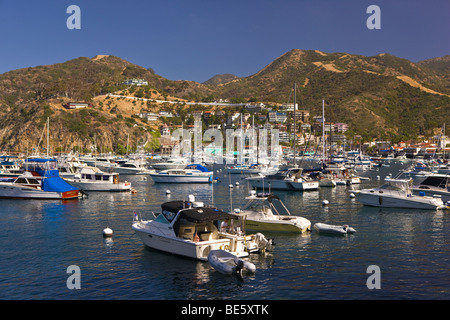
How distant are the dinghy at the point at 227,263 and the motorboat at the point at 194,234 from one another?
97 centimetres

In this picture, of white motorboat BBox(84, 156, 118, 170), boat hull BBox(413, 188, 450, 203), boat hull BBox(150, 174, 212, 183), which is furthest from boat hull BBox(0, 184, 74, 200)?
white motorboat BBox(84, 156, 118, 170)

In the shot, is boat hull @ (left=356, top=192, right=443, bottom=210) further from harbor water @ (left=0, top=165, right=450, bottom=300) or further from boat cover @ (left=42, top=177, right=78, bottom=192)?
boat cover @ (left=42, top=177, right=78, bottom=192)

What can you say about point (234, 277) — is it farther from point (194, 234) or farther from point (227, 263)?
point (194, 234)

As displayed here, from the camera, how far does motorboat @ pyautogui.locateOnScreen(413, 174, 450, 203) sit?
1871 inches

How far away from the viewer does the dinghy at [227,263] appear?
2234 cm

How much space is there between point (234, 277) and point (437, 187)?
37.7m

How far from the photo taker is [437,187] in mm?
48875

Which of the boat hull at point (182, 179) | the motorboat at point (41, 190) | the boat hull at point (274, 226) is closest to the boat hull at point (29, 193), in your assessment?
the motorboat at point (41, 190)

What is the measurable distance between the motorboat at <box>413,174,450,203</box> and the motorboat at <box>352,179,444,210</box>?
4.02 m

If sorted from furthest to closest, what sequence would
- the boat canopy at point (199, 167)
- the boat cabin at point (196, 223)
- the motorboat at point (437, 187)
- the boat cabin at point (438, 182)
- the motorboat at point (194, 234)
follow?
1. the boat canopy at point (199, 167)
2. the boat cabin at point (438, 182)
3. the motorboat at point (437, 187)
4. the boat cabin at point (196, 223)
5. the motorboat at point (194, 234)

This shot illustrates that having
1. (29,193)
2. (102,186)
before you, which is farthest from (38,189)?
(102,186)

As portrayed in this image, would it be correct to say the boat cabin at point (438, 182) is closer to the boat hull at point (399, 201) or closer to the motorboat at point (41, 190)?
the boat hull at point (399, 201)

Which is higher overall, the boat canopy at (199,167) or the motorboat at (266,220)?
the boat canopy at (199,167)
